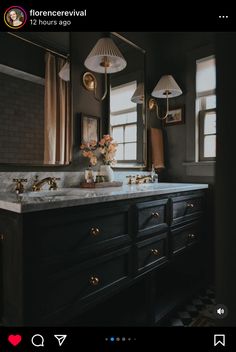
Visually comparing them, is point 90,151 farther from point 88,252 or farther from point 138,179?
point 88,252

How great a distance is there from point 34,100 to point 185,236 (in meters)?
1.50

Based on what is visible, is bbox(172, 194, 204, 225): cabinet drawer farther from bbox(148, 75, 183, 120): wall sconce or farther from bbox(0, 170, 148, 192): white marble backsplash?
bbox(148, 75, 183, 120): wall sconce

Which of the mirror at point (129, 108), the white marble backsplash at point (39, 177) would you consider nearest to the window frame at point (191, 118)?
the mirror at point (129, 108)

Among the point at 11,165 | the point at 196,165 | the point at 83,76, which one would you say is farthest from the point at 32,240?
the point at 196,165

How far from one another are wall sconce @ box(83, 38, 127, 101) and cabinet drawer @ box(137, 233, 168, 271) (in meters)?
1.28

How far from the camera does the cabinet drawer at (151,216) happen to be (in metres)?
1.41

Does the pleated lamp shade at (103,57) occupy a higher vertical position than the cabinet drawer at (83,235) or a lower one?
higher

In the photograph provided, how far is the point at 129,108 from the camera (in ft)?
7.77

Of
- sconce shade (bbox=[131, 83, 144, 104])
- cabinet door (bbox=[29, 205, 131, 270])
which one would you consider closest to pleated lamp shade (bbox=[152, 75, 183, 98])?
sconce shade (bbox=[131, 83, 144, 104])

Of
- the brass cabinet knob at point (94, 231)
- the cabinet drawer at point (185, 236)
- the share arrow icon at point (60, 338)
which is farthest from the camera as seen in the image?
the cabinet drawer at point (185, 236)

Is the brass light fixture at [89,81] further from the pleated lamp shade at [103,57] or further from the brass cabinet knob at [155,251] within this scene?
the brass cabinet knob at [155,251]

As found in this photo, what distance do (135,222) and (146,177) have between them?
1.08m

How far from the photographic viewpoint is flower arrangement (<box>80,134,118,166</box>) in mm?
1914

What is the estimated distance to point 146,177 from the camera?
7.86ft
